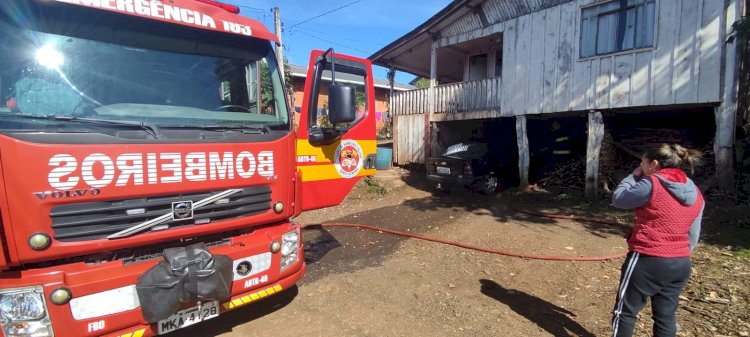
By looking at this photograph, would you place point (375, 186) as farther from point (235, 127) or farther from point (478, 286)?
point (235, 127)

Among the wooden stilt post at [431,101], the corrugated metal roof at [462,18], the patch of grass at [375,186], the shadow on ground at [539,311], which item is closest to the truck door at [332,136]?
the shadow on ground at [539,311]

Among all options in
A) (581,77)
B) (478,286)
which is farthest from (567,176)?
(478,286)

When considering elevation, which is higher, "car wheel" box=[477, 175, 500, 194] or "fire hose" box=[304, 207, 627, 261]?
"car wheel" box=[477, 175, 500, 194]

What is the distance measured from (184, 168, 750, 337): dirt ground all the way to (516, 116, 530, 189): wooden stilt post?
288 cm

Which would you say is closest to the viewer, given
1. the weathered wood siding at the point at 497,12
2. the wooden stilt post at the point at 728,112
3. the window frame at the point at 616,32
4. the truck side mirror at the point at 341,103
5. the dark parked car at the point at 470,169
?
the truck side mirror at the point at 341,103

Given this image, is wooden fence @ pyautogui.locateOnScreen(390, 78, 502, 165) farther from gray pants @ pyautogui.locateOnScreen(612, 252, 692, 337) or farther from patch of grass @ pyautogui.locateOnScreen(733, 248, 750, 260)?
gray pants @ pyautogui.locateOnScreen(612, 252, 692, 337)

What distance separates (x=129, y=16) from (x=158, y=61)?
34cm

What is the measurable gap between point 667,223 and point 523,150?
8.02m

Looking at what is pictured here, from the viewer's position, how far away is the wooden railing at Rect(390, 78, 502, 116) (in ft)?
35.9

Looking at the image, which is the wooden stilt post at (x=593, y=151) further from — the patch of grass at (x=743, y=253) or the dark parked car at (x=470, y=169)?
the patch of grass at (x=743, y=253)

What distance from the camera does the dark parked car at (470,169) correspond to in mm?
9273

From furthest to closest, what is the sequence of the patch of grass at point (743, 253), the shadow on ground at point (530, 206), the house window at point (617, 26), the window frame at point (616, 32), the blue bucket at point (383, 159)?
the blue bucket at point (383, 159)
the house window at point (617, 26)
the window frame at point (616, 32)
the shadow on ground at point (530, 206)
the patch of grass at point (743, 253)

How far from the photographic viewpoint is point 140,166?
2.47 metres

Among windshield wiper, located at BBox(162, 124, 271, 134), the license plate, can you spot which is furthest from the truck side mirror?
the license plate
